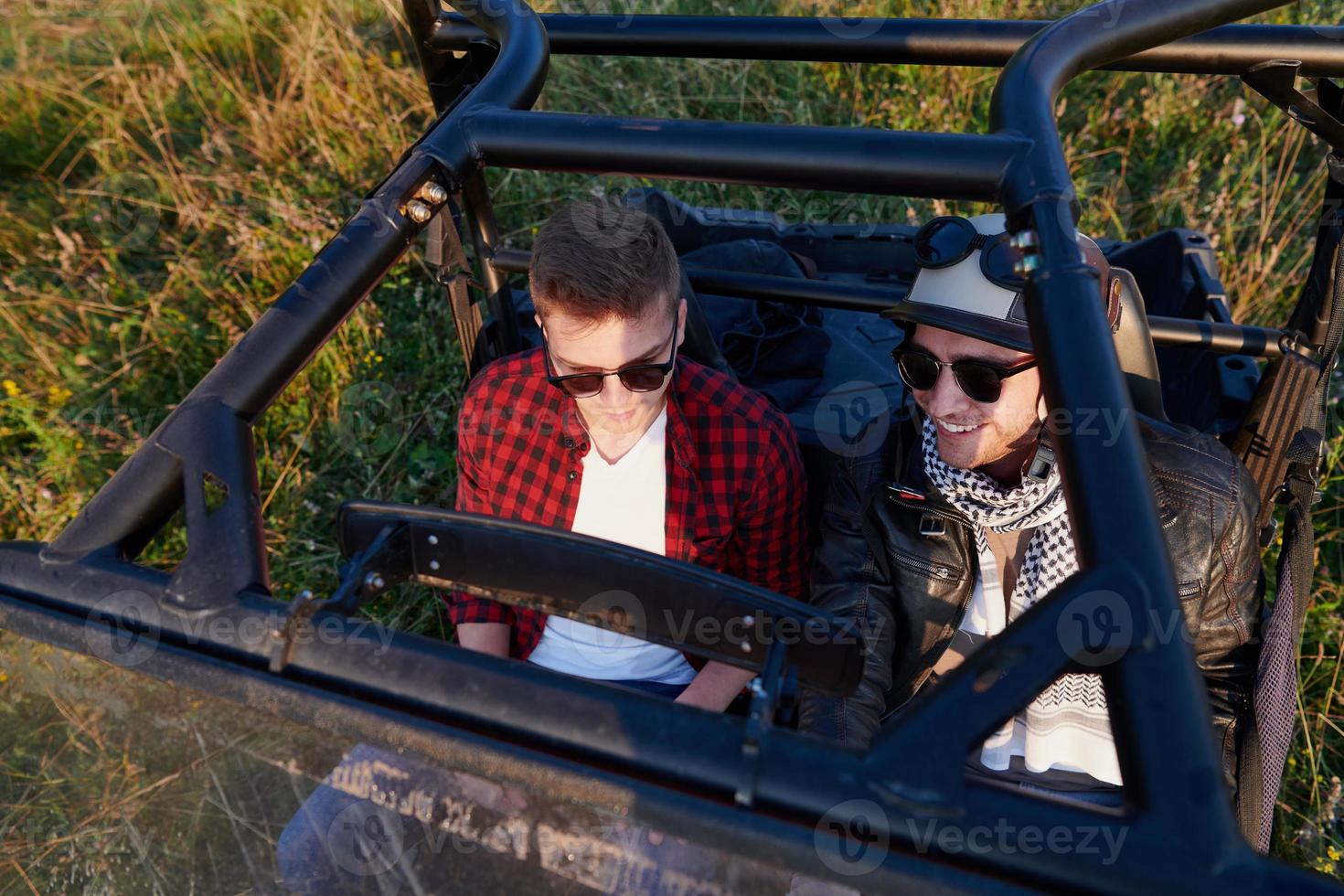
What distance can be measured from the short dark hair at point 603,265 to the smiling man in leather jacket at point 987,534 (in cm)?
46

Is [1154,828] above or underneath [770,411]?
underneath

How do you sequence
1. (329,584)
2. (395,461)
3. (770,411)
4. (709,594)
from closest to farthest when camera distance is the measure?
(709,594), (770,411), (329,584), (395,461)

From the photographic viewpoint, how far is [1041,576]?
1814 millimetres

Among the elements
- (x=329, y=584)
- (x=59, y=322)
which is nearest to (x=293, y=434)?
(x=329, y=584)

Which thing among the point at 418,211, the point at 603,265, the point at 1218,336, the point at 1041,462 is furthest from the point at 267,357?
the point at 1218,336

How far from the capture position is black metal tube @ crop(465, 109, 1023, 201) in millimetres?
1102

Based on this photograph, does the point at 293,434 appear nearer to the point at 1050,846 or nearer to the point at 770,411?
the point at 770,411

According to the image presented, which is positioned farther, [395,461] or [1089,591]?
[395,461]

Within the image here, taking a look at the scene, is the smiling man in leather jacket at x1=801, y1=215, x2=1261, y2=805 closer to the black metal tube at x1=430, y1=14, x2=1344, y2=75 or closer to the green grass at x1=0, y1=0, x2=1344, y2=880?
the black metal tube at x1=430, y1=14, x2=1344, y2=75

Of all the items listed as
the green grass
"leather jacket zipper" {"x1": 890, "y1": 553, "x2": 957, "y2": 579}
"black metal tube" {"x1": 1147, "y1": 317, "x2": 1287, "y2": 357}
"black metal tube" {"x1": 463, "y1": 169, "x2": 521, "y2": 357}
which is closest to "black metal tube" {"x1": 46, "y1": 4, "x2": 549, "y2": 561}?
"black metal tube" {"x1": 463, "y1": 169, "x2": 521, "y2": 357}

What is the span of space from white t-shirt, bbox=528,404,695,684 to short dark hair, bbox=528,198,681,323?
0.91ft

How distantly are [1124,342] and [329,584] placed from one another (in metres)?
2.40

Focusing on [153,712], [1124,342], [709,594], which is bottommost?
[153,712]

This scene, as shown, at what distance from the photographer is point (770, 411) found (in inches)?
79.6
